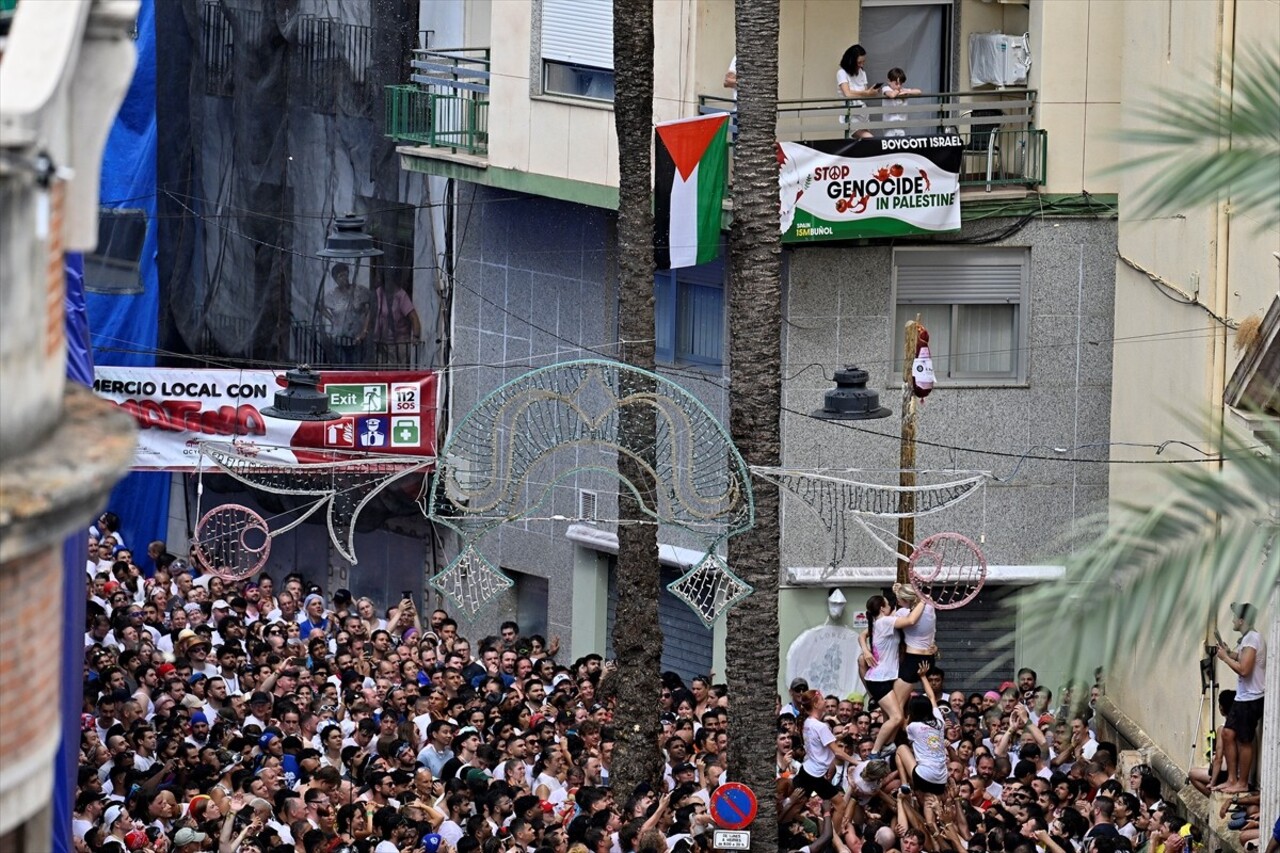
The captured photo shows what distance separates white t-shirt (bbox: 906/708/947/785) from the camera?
16.8 m

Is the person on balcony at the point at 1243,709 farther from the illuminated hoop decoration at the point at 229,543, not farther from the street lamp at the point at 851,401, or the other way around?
the illuminated hoop decoration at the point at 229,543

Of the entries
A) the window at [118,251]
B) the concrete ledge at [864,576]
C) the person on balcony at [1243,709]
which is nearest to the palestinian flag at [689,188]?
the concrete ledge at [864,576]

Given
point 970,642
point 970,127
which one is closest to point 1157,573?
point 970,642

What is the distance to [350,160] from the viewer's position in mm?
29625

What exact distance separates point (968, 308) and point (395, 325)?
837 centimetres

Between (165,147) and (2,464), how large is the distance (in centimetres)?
2381

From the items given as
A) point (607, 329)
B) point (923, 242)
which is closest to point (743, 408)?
point (923, 242)

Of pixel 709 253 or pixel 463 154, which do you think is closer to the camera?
pixel 709 253

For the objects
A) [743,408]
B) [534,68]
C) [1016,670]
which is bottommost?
[1016,670]

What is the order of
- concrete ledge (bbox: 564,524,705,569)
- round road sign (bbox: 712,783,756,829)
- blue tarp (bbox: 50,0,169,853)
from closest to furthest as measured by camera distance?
round road sign (bbox: 712,783,756,829), concrete ledge (bbox: 564,524,705,569), blue tarp (bbox: 50,0,169,853)

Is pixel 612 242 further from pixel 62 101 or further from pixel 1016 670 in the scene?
pixel 62 101

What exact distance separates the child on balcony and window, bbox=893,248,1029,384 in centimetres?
120

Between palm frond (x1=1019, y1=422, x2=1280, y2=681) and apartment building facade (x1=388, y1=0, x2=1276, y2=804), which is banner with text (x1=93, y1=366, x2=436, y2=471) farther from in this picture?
palm frond (x1=1019, y1=422, x2=1280, y2=681)

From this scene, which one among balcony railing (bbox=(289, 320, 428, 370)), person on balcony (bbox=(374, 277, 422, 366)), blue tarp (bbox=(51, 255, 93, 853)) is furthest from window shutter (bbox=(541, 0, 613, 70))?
blue tarp (bbox=(51, 255, 93, 853))
